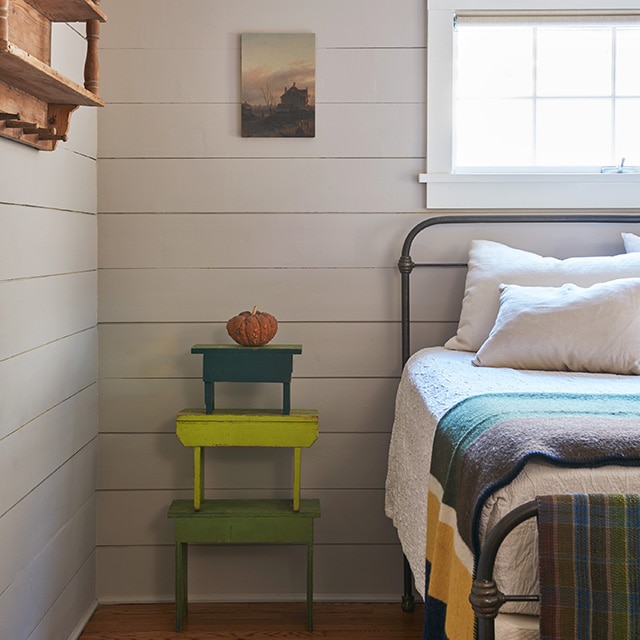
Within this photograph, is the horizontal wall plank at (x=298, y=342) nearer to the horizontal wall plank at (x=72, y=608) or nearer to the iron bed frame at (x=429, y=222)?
the iron bed frame at (x=429, y=222)

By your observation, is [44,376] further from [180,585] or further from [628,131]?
[628,131]

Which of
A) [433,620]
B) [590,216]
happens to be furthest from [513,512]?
[590,216]

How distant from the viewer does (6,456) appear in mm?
1935

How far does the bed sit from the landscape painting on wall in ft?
1.76

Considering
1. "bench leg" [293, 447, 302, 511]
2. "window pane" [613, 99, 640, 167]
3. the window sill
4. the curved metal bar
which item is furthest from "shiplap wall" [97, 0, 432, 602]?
the curved metal bar

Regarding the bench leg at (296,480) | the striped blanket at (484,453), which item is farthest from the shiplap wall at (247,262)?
the striped blanket at (484,453)

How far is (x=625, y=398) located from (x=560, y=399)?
0.13 metres

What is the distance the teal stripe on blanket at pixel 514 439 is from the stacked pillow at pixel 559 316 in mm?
477

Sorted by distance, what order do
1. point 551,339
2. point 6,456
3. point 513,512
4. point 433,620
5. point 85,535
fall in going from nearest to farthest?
point 513,512 → point 433,620 → point 6,456 → point 551,339 → point 85,535

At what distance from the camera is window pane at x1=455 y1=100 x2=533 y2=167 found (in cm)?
284

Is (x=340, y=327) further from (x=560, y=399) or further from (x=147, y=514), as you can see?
(x=560, y=399)

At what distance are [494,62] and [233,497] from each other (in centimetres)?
163

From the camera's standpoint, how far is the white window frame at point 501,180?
8.93ft

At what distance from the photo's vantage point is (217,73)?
272cm
